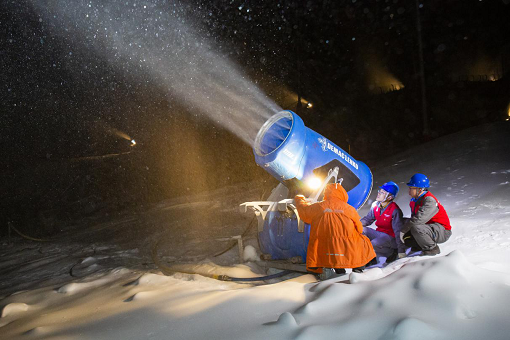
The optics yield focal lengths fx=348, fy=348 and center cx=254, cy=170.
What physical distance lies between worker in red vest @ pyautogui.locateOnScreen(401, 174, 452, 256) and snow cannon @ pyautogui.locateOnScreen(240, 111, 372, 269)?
0.85m

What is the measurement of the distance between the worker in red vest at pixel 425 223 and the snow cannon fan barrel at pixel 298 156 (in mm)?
824

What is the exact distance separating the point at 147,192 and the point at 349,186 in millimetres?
10935

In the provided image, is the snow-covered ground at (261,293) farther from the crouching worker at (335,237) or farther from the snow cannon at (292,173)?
the snow cannon at (292,173)

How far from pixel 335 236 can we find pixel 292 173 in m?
1.05

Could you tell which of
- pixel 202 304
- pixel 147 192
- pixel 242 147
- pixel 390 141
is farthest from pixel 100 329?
pixel 390 141

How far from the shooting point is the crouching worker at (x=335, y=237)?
3469 millimetres

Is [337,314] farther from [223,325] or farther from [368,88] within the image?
[368,88]

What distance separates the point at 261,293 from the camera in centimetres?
274

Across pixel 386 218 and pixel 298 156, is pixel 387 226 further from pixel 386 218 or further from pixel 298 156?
pixel 298 156

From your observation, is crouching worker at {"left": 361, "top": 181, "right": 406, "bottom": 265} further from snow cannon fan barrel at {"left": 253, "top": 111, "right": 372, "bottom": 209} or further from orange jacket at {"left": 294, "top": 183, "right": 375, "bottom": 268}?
orange jacket at {"left": 294, "top": 183, "right": 375, "bottom": 268}

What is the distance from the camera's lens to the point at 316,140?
171 inches

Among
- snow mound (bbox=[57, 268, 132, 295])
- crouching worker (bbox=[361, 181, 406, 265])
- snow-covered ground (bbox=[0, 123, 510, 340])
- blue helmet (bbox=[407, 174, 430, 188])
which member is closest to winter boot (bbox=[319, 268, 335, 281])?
snow-covered ground (bbox=[0, 123, 510, 340])

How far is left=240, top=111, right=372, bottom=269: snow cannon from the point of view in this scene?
163 inches

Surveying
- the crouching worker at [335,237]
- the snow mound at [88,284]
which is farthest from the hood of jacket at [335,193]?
the snow mound at [88,284]
